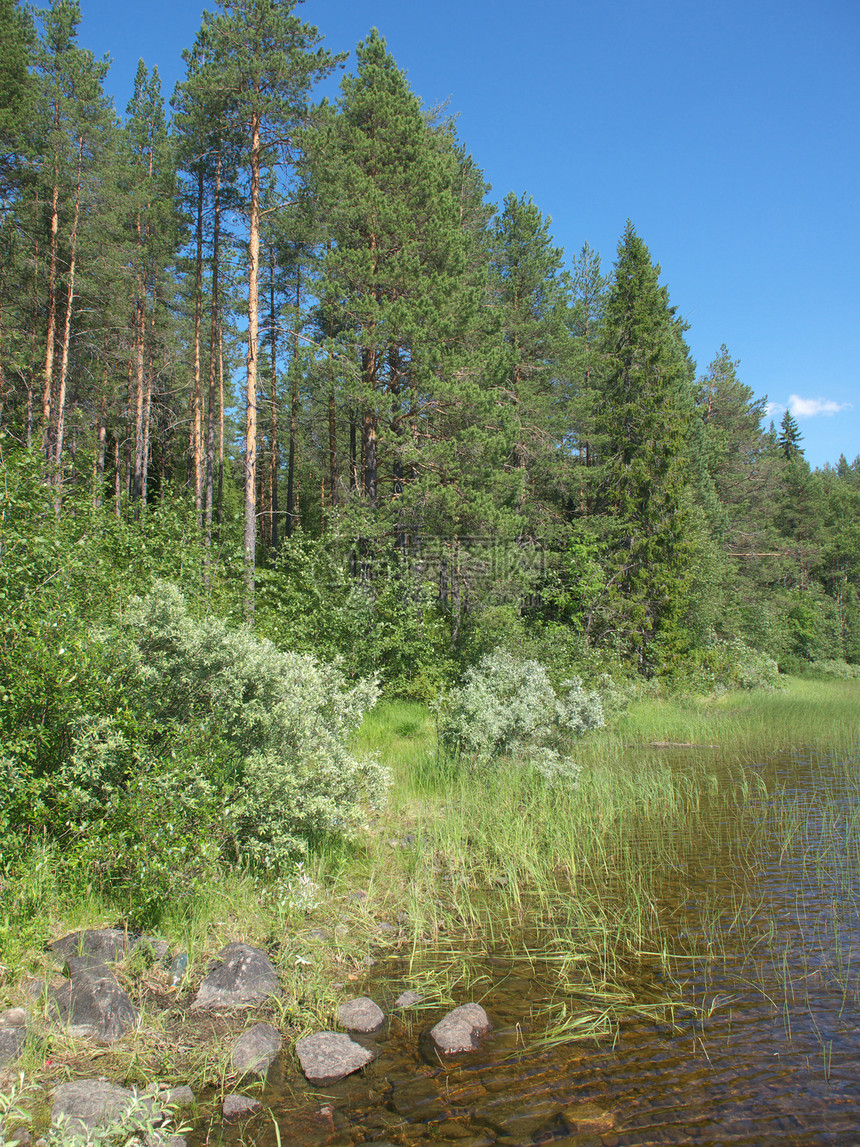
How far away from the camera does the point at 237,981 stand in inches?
198

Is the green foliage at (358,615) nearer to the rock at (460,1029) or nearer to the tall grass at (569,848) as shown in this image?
the tall grass at (569,848)

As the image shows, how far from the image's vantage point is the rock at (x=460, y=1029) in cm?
455

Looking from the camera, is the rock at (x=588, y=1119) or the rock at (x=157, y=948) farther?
the rock at (x=157, y=948)

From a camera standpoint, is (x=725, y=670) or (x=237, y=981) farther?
(x=725, y=670)

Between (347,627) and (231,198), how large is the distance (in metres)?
14.1

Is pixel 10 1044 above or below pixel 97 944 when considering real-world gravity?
below

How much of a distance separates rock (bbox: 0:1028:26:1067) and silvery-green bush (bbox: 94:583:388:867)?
77.0 inches

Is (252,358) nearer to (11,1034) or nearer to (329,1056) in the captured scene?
(11,1034)

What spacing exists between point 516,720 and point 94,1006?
304 inches

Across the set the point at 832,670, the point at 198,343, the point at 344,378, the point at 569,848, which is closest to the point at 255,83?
the point at 344,378

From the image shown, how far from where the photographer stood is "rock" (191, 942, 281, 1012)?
488 cm

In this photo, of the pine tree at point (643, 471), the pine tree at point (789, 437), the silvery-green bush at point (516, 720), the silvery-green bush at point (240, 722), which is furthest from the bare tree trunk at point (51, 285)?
the pine tree at point (789, 437)

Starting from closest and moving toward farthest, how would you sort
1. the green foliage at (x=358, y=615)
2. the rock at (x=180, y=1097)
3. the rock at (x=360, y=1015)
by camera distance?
the rock at (x=180, y=1097) < the rock at (x=360, y=1015) < the green foliage at (x=358, y=615)

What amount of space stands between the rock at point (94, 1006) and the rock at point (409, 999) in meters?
1.81
